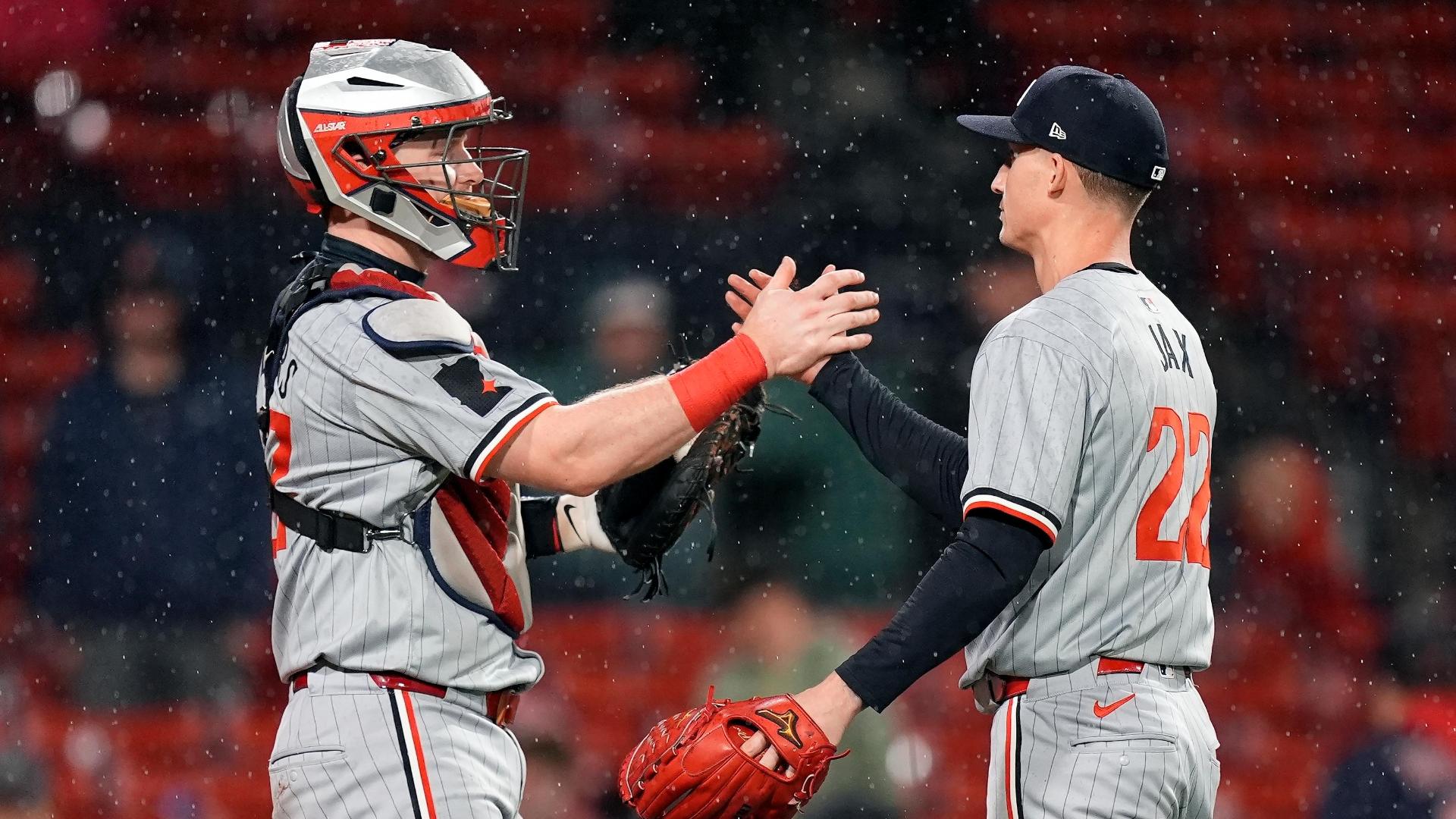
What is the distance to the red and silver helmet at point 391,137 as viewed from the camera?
2359mm

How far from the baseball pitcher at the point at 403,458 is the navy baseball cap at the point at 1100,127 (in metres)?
0.40

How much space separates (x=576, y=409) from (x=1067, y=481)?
28.5 inches

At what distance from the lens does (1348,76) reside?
7.07m

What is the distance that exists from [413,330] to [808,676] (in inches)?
124

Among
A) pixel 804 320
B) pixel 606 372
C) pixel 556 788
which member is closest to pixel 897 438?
pixel 804 320

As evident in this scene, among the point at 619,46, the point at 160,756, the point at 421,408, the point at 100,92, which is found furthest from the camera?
the point at 619,46

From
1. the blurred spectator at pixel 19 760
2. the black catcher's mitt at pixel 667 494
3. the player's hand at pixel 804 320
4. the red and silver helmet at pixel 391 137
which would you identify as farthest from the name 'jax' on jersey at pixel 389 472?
the blurred spectator at pixel 19 760

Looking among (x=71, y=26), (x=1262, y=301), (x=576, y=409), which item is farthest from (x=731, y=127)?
(x=576, y=409)

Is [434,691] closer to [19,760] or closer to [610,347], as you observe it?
[19,760]

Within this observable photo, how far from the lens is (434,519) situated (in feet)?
7.34

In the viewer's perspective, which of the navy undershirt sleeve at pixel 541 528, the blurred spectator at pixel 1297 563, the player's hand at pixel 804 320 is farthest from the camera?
the blurred spectator at pixel 1297 563

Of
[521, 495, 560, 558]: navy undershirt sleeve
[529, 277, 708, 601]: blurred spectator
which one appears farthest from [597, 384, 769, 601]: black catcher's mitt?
[529, 277, 708, 601]: blurred spectator

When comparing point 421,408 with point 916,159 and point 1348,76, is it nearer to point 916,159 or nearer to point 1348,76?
point 916,159

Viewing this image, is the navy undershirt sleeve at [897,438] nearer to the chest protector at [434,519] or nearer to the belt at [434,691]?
the chest protector at [434,519]
